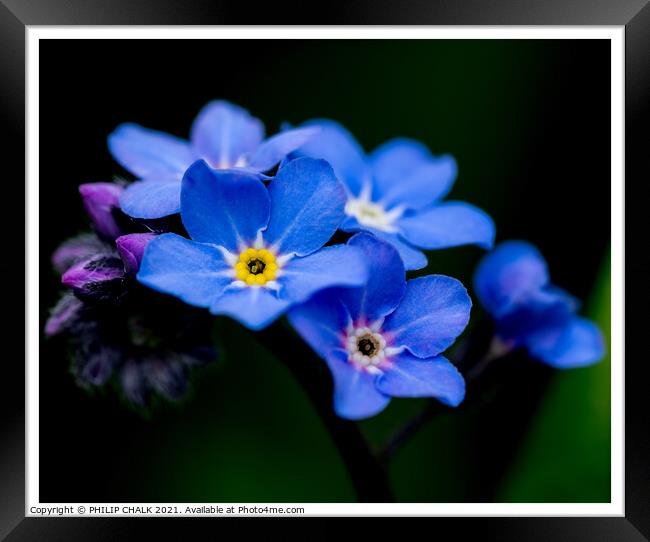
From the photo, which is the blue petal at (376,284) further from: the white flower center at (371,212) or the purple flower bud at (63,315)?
the purple flower bud at (63,315)

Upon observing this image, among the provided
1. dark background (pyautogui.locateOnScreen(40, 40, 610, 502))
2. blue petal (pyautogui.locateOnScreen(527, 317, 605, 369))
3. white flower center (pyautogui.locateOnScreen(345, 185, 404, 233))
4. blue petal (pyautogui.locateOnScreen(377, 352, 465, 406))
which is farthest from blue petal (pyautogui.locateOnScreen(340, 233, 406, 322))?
dark background (pyautogui.locateOnScreen(40, 40, 610, 502))

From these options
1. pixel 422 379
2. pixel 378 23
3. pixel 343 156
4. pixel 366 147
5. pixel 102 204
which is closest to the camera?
pixel 422 379

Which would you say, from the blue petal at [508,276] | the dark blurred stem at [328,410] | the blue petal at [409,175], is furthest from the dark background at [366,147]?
the dark blurred stem at [328,410]

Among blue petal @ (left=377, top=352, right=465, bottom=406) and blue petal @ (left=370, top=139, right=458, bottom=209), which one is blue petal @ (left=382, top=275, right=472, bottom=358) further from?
blue petal @ (left=370, top=139, right=458, bottom=209)

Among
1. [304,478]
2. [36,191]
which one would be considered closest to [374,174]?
[36,191]

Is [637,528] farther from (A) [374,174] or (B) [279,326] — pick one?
(A) [374,174]

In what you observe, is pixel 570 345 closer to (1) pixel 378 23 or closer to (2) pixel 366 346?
(2) pixel 366 346

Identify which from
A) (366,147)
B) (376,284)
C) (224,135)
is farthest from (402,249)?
(366,147)

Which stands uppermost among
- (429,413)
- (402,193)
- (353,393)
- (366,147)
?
(366,147)

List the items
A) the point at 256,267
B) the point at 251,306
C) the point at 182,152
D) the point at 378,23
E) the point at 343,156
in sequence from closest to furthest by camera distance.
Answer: the point at 251,306 < the point at 256,267 < the point at 378,23 < the point at 182,152 < the point at 343,156
